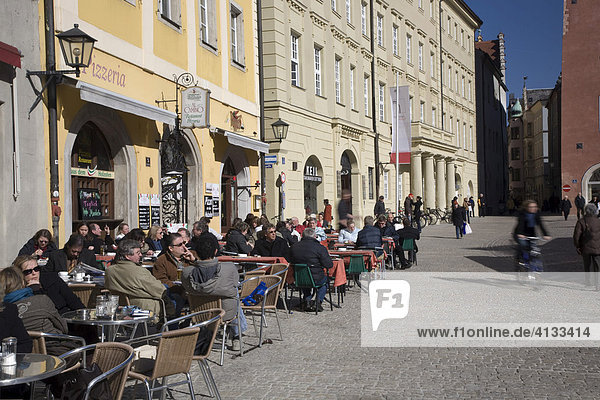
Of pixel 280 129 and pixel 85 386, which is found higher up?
pixel 280 129

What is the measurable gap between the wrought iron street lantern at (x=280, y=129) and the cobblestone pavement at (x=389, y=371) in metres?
11.9

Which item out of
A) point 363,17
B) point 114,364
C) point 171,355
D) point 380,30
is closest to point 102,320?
point 171,355

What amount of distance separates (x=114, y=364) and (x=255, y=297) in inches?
163

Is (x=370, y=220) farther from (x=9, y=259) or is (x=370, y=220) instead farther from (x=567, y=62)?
(x=567, y=62)

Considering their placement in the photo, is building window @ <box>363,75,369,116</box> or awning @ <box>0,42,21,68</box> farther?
building window @ <box>363,75,369,116</box>

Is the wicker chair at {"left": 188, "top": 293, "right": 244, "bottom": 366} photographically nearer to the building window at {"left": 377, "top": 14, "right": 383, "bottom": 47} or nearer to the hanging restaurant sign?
the hanging restaurant sign

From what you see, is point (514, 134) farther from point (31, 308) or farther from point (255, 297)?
point (31, 308)

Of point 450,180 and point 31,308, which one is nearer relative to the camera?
point 31,308

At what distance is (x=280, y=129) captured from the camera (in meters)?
20.2

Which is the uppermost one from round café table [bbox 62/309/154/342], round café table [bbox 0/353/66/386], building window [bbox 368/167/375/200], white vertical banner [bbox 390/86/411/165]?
white vertical banner [bbox 390/86/411/165]

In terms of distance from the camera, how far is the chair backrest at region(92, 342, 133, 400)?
4.11 metres

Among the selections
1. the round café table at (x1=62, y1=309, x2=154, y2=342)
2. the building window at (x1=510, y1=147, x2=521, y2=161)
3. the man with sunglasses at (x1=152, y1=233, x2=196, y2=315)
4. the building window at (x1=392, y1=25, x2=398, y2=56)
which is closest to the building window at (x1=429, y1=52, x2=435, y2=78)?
the building window at (x1=392, y1=25, x2=398, y2=56)

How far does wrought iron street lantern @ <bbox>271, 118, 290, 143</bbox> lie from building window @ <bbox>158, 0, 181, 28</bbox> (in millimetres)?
5292

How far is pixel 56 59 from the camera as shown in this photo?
1104 centimetres
